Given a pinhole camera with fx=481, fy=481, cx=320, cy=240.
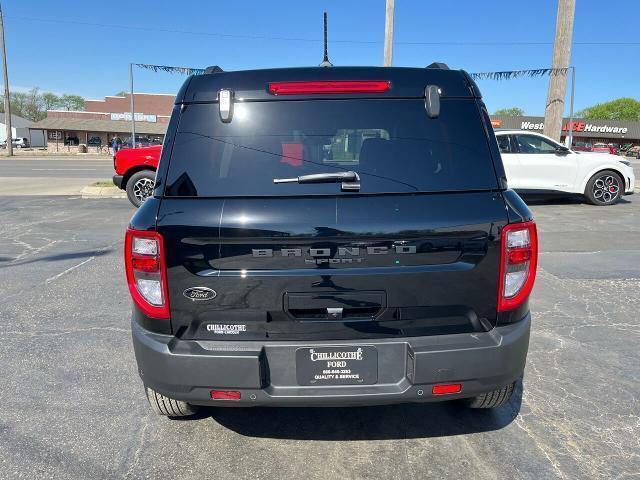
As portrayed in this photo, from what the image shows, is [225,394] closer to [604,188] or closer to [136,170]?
[136,170]

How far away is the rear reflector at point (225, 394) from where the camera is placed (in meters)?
2.22

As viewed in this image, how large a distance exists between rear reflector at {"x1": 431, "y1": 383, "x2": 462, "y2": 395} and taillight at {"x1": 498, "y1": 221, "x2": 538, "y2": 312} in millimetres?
412

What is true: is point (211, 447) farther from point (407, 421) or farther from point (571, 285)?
point (571, 285)

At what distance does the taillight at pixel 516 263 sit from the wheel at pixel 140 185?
10.4 meters

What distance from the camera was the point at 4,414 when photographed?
293 centimetres

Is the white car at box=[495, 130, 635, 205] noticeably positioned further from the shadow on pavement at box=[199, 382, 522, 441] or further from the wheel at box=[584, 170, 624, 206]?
the shadow on pavement at box=[199, 382, 522, 441]

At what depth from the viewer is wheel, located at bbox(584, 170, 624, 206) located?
37.2ft

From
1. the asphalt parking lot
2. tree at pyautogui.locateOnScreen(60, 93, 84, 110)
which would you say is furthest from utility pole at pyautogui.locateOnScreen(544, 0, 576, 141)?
tree at pyautogui.locateOnScreen(60, 93, 84, 110)

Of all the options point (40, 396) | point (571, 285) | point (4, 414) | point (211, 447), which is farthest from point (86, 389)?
point (571, 285)

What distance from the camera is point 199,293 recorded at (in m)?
2.19

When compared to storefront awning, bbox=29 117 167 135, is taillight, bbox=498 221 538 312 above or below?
below

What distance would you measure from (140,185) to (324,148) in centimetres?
1003

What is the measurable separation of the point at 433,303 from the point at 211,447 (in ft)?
4.81

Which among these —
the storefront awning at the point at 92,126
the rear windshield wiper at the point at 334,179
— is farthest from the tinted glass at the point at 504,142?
the storefront awning at the point at 92,126
